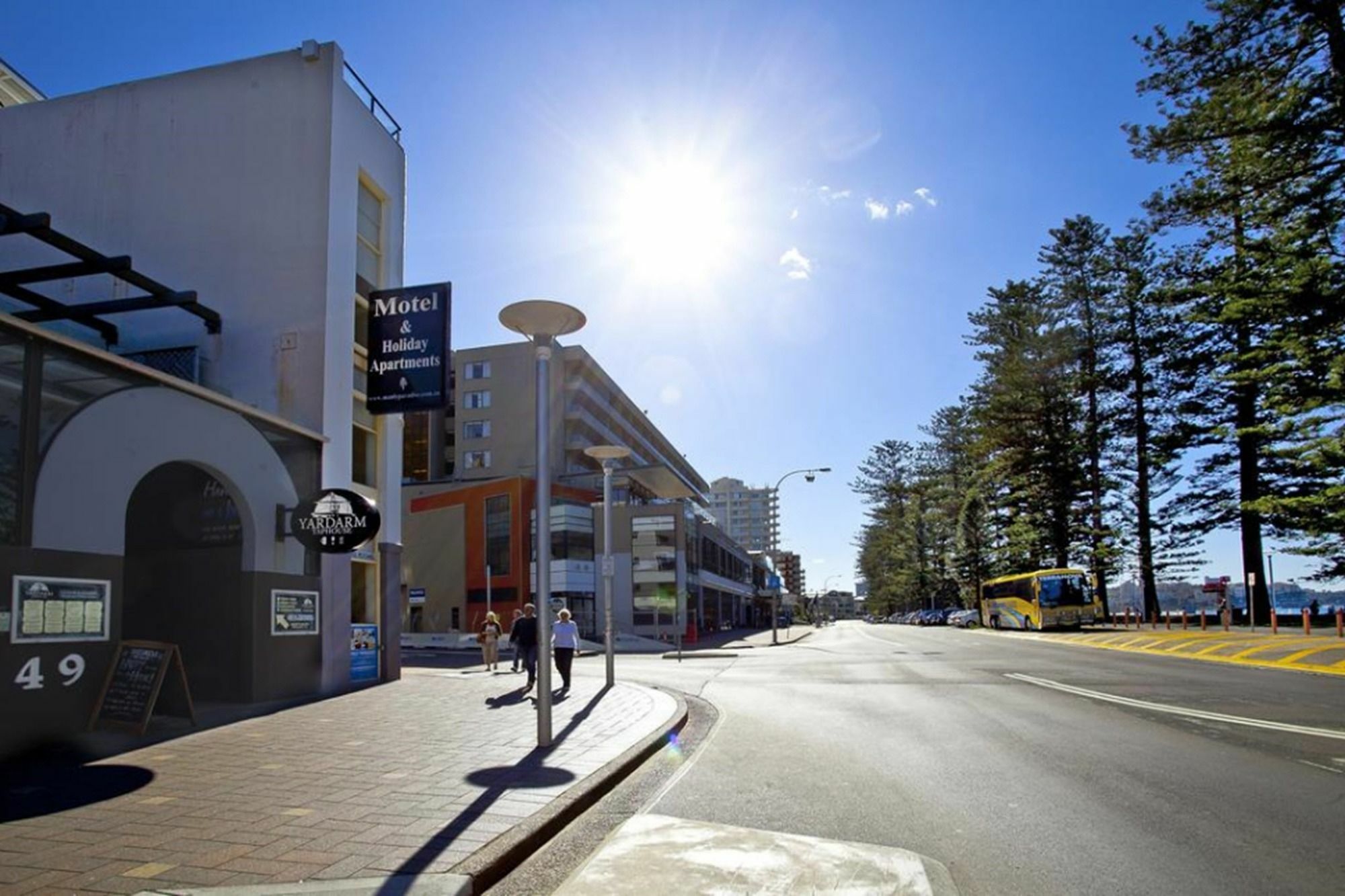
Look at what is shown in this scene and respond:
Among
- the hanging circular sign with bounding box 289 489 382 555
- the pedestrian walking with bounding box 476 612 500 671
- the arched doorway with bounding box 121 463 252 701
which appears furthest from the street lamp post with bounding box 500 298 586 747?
the pedestrian walking with bounding box 476 612 500 671

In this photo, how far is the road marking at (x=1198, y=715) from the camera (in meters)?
9.46

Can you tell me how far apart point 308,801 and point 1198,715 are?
Answer: 1044 centimetres

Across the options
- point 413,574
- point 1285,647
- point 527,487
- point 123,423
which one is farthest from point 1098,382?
point 123,423

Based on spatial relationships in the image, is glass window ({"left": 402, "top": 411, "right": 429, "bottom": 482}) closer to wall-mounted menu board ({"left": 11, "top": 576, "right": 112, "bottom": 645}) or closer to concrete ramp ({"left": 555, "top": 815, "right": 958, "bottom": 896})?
wall-mounted menu board ({"left": 11, "top": 576, "right": 112, "bottom": 645})

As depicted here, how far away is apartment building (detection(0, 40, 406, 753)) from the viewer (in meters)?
13.3

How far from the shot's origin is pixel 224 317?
53.4 feet

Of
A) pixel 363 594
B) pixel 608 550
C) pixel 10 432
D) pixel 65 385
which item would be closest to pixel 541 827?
pixel 10 432

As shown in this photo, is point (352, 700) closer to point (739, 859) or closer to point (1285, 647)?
point (739, 859)

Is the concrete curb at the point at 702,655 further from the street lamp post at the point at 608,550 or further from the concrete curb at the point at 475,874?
the concrete curb at the point at 475,874

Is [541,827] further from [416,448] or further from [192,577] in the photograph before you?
[416,448]

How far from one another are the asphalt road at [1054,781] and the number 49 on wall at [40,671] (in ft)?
22.5

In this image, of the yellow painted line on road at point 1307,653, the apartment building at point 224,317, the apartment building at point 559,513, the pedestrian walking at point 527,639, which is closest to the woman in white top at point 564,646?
the pedestrian walking at point 527,639

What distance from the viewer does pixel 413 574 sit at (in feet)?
174

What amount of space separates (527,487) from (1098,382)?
31.7 metres
